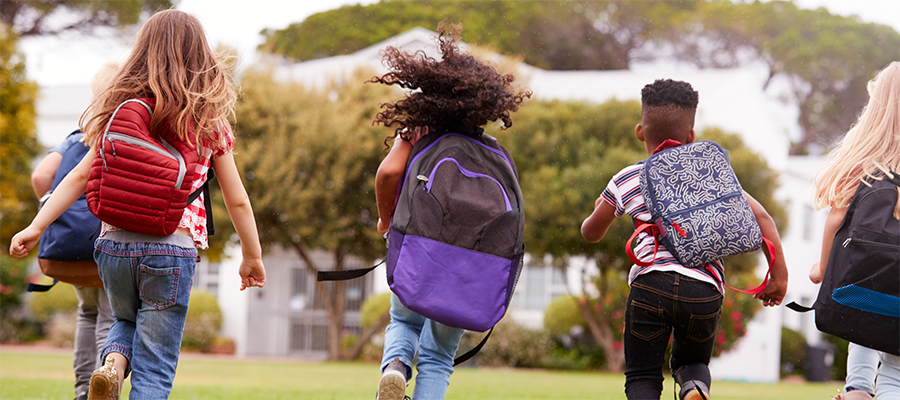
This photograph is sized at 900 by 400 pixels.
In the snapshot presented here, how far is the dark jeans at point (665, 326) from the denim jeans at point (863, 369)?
2.68ft

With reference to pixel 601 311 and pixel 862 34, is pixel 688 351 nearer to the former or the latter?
pixel 601 311

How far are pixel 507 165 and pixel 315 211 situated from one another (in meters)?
13.0

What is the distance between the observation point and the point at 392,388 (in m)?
3.04

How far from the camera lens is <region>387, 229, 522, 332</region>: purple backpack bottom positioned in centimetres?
302

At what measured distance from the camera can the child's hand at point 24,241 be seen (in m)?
3.06

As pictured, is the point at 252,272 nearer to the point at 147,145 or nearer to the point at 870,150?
the point at 147,145

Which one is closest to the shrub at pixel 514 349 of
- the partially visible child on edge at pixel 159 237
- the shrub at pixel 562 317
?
the shrub at pixel 562 317

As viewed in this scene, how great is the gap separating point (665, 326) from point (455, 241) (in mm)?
1035

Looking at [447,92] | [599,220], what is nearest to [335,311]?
[599,220]

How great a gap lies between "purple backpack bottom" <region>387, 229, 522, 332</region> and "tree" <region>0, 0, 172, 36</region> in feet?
76.8

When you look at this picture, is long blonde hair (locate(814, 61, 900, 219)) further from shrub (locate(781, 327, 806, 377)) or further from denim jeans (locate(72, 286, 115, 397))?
shrub (locate(781, 327, 806, 377))

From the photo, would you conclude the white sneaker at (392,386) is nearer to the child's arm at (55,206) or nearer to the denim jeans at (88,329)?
the child's arm at (55,206)

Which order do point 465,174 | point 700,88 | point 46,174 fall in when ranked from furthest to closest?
1. point 700,88
2. point 46,174
3. point 465,174

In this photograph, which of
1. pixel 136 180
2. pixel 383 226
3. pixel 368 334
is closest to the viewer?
pixel 136 180
